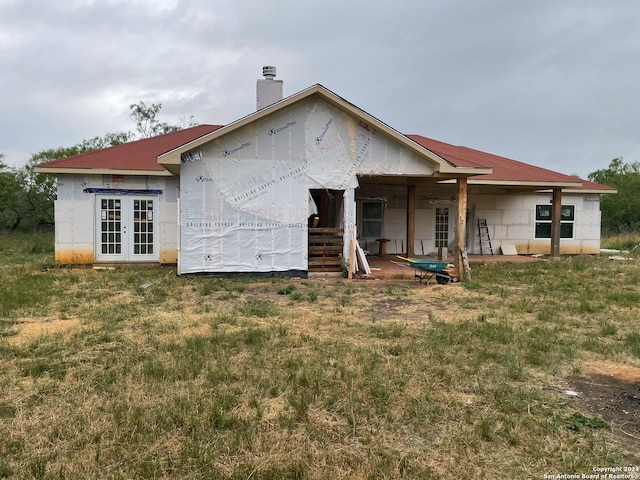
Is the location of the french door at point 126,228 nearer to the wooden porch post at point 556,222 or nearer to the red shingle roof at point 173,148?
the red shingle roof at point 173,148

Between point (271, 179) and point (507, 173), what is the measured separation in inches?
392

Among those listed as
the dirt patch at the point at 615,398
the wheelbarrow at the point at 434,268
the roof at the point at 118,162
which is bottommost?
the dirt patch at the point at 615,398

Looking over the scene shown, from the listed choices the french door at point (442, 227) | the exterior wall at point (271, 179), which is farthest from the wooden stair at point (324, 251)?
Result: the french door at point (442, 227)

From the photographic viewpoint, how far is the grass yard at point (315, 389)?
3229 mm

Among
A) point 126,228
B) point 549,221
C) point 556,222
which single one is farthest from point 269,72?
point 549,221

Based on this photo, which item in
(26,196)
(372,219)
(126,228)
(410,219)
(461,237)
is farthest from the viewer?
(26,196)

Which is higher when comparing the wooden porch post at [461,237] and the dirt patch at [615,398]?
the wooden porch post at [461,237]

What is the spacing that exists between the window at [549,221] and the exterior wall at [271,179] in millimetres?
9546

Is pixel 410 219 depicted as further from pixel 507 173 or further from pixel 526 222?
pixel 526 222

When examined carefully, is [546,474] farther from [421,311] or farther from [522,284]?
[522,284]

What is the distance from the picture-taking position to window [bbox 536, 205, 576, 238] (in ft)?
63.1

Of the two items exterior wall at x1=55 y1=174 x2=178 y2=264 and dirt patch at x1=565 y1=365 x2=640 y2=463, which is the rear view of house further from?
dirt patch at x1=565 y1=365 x2=640 y2=463

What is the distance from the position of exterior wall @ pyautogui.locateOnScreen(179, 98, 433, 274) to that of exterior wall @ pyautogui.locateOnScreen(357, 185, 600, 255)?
5.06 m

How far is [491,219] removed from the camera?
61.8 feet
